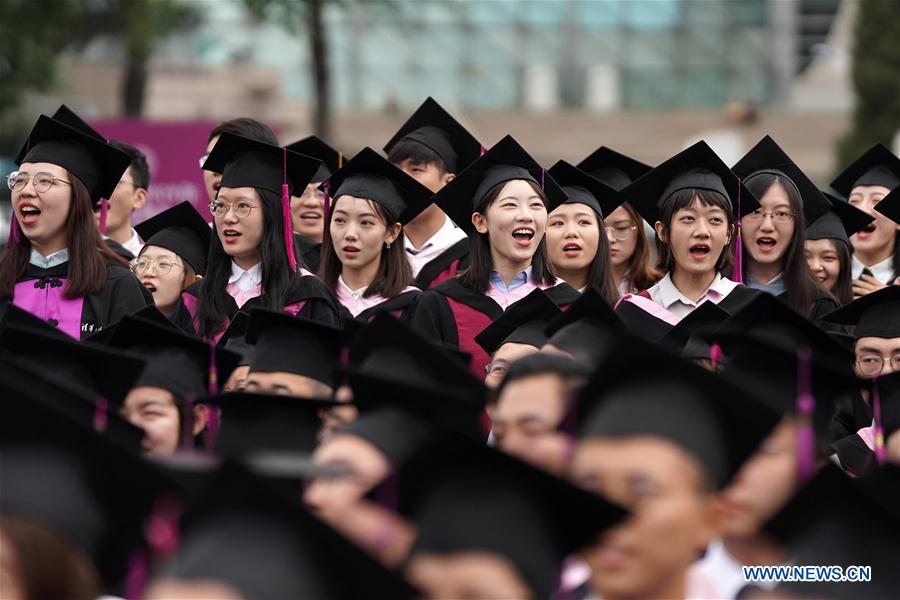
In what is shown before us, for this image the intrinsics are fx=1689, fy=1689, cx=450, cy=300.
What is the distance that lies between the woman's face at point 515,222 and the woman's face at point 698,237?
596mm

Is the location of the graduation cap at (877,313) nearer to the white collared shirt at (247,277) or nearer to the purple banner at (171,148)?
the white collared shirt at (247,277)

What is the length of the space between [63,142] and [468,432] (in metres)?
3.69

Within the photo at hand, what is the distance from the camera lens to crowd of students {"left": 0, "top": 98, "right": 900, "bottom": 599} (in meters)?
3.66

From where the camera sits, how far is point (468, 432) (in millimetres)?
4324

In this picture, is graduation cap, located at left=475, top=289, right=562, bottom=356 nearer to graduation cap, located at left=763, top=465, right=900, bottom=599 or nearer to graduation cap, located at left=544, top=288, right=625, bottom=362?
graduation cap, located at left=544, top=288, right=625, bottom=362

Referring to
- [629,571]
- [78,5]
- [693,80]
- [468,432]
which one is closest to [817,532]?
[629,571]

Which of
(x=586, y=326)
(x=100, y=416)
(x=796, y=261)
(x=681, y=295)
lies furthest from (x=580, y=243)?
(x=100, y=416)

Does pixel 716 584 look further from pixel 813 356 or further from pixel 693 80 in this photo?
pixel 693 80

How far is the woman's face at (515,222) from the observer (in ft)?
24.5

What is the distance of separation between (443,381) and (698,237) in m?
2.90

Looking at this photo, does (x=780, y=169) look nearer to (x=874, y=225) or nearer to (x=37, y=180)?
(x=874, y=225)

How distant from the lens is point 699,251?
7395mm

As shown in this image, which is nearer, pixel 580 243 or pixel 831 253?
pixel 580 243

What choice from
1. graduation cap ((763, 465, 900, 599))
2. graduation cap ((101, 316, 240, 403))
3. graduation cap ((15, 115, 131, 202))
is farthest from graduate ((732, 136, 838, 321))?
graduation cap ((763, 465, 900, 599))
